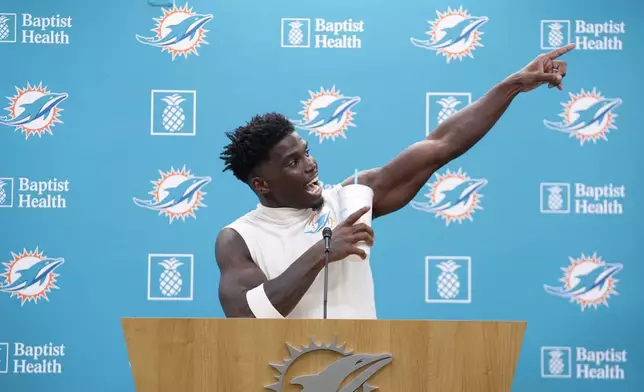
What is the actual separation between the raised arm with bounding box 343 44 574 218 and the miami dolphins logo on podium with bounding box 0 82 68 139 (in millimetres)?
1980

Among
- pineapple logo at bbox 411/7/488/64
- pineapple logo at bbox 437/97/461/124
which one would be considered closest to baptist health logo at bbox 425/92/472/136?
pineapple logo at bbox 437/97/461/124

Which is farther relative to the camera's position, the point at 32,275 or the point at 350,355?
the point at 32,275

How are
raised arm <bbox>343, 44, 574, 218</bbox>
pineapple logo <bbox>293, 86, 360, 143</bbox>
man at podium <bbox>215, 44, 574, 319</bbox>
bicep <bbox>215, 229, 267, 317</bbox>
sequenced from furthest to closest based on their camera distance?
1. pineapple logo <bbox>293, 86, 360, 143</bbox>
2. raised arm <bbox>343, 44, 574, 218</bbox>
3. man at podium <bbox>215, 44, 574, 319</bbox>
4. bicep <bbox>215, 229, 267, 317</bbox>

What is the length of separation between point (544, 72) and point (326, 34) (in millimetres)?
1716

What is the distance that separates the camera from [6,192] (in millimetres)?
4684

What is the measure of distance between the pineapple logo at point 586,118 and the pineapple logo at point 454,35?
0.57 m

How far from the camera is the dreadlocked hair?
334 cm

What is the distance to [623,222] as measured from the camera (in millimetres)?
4691

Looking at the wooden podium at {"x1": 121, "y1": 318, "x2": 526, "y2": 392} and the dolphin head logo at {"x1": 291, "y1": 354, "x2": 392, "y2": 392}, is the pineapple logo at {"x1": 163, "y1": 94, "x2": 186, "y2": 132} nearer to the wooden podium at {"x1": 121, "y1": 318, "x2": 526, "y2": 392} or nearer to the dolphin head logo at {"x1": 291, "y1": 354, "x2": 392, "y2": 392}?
the wooden podium at {"x1": 121, "y1": 318, "x2": 526, "y2": 392}

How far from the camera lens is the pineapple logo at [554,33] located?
4.78 meters

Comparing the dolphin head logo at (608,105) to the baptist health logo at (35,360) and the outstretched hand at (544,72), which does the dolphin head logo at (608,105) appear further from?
the baptist health logo at (35,360)

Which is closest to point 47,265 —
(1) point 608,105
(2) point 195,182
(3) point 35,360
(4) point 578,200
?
(3) point 35,360

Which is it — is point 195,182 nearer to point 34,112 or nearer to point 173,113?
point 173,113

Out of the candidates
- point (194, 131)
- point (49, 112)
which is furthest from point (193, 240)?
point (49, 112)
